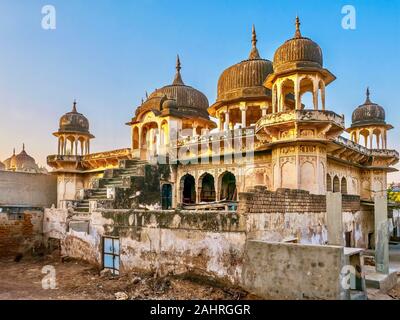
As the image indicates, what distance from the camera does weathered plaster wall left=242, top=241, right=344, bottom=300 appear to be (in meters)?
7.25

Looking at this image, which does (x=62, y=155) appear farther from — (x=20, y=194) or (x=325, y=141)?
(x=325, y=141)

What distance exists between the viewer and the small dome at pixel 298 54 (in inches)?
650

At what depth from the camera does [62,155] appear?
89.8 feet

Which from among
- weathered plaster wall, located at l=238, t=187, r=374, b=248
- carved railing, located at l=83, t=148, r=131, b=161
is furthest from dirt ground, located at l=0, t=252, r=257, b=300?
carved railing, located at l=83, t=148, r=131, b=161

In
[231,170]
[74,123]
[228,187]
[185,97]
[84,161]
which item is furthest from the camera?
[74,123]

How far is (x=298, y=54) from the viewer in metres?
16.6

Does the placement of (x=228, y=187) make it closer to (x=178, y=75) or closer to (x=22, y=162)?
(x=178, y=75)

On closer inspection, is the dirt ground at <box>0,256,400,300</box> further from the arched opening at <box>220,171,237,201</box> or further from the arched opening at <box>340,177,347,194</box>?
the arched opening at <box>220,171,237,201</box>

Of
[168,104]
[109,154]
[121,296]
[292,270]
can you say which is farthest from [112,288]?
[109,154]

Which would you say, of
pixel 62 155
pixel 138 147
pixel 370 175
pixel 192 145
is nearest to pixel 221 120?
pixel 192 145

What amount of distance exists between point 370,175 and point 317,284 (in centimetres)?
1862

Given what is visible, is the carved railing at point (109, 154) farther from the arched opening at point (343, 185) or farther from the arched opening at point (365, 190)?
the arched opening at point (365, 190)

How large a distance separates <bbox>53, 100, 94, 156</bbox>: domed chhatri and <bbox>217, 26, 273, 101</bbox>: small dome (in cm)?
1197

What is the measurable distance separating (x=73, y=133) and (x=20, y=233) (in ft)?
→ 43.2
